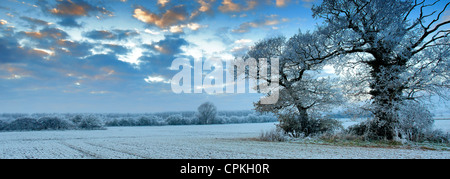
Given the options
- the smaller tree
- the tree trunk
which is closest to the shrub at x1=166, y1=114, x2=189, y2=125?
the smaller tree

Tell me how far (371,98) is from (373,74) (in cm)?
138

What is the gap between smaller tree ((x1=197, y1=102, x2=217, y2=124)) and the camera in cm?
4984

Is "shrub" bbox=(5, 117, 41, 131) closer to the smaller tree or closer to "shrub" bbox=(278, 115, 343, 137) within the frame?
the smaller tree

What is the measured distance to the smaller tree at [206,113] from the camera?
4984 centimetres

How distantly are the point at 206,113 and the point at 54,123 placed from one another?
79.8ft

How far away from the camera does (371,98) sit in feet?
50.3

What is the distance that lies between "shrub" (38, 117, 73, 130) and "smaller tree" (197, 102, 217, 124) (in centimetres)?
2205

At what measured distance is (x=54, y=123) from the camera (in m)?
32.9

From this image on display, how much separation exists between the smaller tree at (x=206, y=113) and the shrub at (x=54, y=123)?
72.3 feet

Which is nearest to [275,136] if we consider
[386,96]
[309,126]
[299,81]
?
[309,126]

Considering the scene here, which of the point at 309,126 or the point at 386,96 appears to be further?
the point at 309,126

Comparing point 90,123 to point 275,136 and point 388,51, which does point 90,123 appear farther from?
point 388,51
